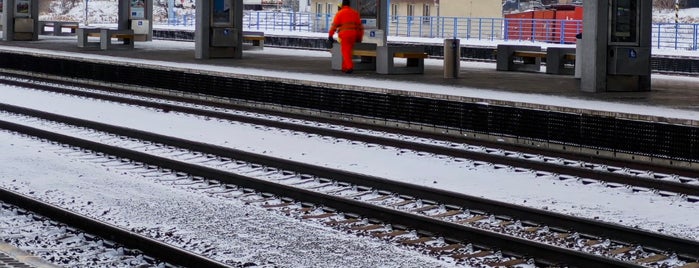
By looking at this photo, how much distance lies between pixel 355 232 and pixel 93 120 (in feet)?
35.7

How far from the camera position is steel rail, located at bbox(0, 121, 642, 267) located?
28.6 ft

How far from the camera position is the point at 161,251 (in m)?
9.03

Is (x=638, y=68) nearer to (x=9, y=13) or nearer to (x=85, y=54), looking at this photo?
(x=85, y=54)

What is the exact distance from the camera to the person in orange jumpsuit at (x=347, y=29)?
2612 centimetres

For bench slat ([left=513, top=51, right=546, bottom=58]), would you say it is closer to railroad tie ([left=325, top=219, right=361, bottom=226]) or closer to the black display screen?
the black display screen

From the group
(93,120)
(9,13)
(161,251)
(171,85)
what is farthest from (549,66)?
(9,13)

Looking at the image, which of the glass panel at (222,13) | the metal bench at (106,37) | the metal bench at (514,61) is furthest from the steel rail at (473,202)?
the metal bench at (106,37)

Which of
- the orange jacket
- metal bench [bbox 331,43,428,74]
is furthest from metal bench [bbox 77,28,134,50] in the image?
the orange jacket

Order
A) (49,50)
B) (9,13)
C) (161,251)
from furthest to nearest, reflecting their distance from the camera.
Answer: (9,13), (49,50), (161,251)

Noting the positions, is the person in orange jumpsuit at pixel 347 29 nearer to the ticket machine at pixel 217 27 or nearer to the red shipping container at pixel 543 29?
the ticket machine at pixel 217 27

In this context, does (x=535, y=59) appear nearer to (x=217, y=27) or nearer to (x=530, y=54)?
(x=530, y=54)

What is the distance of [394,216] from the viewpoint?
10516 millimetres

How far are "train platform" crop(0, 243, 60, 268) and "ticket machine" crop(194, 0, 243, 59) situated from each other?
23489 mm

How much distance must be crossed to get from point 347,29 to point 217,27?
7.11 m
